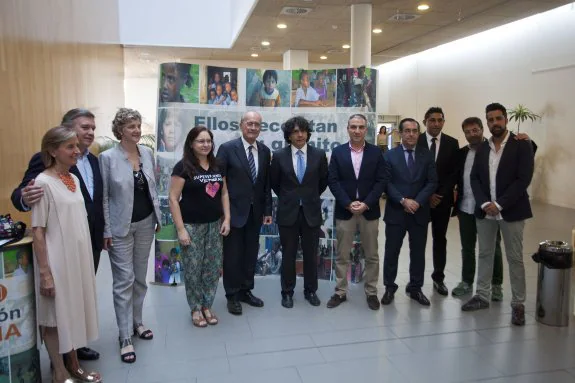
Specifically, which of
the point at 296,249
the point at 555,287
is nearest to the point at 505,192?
the point at 555,287

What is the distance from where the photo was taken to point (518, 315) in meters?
3.46

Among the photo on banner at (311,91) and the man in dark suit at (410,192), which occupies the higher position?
the photo on banner at (311,91)

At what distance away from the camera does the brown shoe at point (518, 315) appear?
135 inches

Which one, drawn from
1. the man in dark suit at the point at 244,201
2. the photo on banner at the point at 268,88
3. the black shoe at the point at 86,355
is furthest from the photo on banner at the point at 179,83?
the black shoe at the point at 86,355

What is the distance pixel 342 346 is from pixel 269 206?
1337 mm

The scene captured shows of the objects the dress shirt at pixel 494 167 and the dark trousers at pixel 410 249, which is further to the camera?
the dark trousers at pixel 410 249

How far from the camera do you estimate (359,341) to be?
3182 mm

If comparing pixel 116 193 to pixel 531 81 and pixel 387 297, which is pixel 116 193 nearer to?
pixel 387 297

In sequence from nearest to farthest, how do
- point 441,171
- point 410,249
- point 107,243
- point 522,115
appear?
point 107,243 < point 410,249 < point 441,171 < point 522,115

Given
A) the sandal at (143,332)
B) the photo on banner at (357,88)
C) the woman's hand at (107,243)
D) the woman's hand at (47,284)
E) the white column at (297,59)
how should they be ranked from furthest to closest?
the white column at (297,59) < the photo on banner at (357,88) < the sandal at (143,332) < the woman's hand at (107,243) < the woman's hand at (47,284)

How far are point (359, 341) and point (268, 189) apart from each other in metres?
1.47

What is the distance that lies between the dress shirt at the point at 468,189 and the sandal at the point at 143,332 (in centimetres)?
289

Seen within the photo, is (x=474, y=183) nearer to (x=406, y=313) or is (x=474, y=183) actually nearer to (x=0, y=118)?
(x=406, y=313)

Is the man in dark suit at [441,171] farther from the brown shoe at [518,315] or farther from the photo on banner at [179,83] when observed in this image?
the photo on banner at [179,83]
